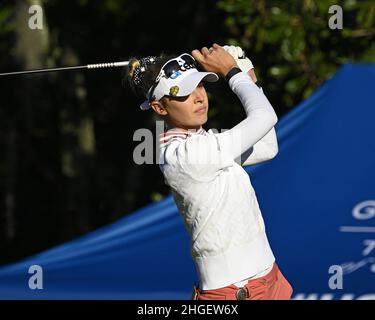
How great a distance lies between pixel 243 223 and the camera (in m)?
4.97

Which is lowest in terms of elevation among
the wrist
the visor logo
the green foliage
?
the visor logo

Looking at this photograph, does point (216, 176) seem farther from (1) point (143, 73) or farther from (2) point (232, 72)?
(1) point (143, 73)

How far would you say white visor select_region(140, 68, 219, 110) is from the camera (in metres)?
5.03

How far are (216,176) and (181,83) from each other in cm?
41

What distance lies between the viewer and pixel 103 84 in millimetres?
13180

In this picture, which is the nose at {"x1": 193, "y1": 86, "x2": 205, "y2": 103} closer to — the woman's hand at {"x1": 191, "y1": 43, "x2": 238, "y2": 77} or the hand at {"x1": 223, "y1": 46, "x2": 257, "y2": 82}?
the woman's hand at {"x1": 191, "y1": 43, "x2": 238, "y2": 77}

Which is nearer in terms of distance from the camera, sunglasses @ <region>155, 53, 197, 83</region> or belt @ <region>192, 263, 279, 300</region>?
belt @ <region>192, 263, 279, 300</region>

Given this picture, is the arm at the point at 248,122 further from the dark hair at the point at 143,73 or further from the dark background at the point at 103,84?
the dark background at the point at 103,84

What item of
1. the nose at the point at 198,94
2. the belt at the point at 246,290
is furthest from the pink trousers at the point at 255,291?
the nose at the point at 198,94

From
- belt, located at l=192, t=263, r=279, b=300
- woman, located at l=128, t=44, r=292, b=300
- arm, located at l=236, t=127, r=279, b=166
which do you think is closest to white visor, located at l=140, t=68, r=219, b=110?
woman, located at l=128, t=44, r=292, b=300

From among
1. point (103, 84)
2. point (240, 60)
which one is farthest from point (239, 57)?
point (103, 84)

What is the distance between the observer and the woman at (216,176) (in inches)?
194

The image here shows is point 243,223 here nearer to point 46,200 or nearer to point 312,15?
point 312,15

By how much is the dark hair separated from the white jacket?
273 mm
